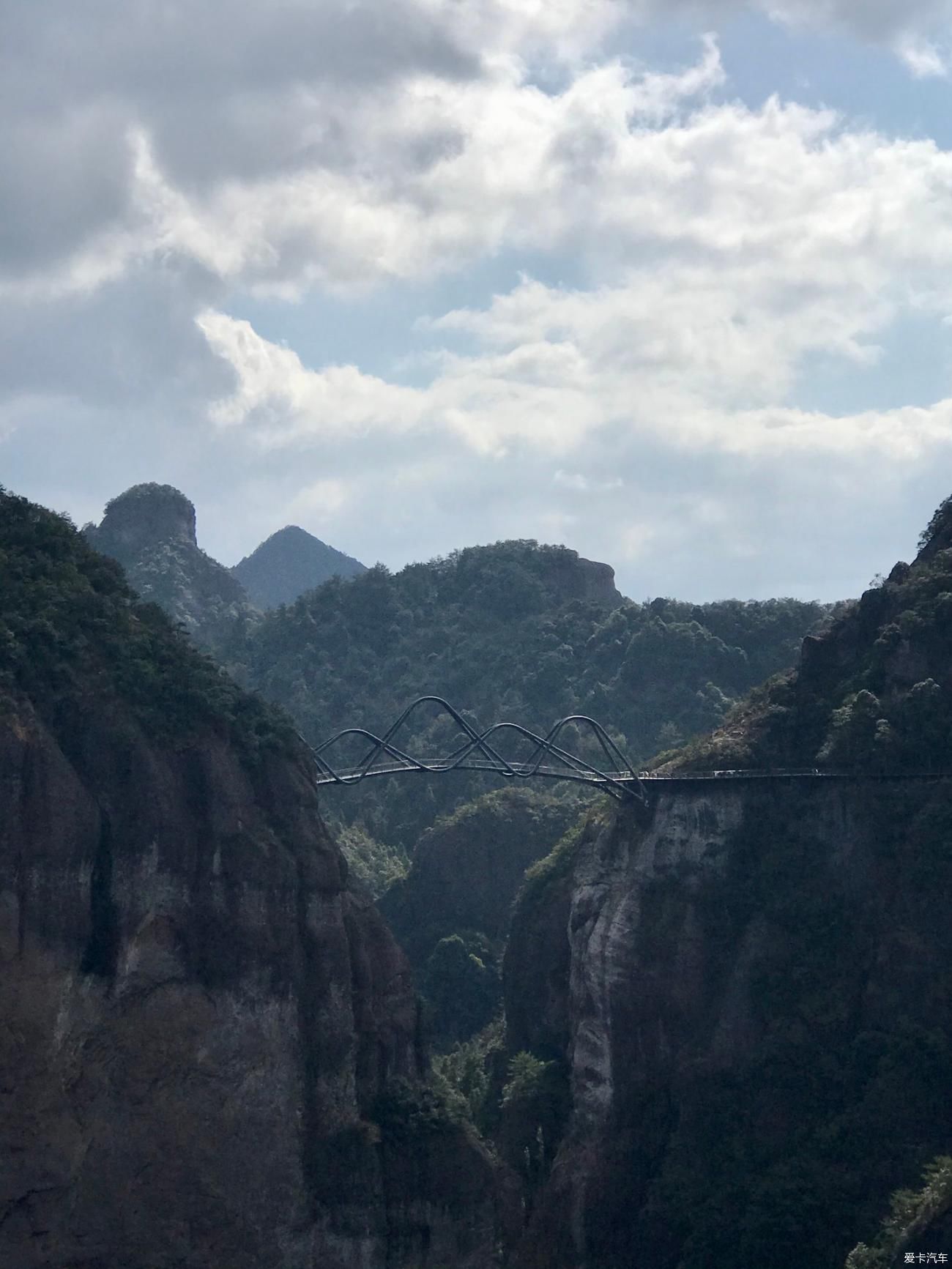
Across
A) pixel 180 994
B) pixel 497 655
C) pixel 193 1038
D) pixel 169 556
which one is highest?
pixel 169 556

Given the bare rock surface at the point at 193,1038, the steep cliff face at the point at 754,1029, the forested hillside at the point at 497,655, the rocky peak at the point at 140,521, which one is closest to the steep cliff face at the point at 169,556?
the rocky peak at the point at 140,521

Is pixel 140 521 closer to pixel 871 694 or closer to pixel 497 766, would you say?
Answer: pixel 497 766

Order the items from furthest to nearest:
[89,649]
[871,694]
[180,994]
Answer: [871,694] → [89,649] → [180,994]

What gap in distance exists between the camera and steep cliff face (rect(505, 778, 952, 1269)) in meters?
53.1

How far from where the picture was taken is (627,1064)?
60625 mm

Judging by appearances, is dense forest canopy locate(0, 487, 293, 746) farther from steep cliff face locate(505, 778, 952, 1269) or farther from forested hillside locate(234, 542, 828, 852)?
forested hillside locate(234, 542, 828, 852)

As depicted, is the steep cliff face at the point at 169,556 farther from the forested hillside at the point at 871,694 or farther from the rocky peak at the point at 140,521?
the forested hillside at the point at 871,694

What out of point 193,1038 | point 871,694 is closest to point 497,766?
point 871,694

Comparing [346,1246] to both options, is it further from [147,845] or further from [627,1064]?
[627,1064]

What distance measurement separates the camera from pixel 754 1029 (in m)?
58.4

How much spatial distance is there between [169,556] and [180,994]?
102m

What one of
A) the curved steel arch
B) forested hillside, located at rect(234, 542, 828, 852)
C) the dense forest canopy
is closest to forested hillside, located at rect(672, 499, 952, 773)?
the curved steel arch

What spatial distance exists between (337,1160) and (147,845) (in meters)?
8.87

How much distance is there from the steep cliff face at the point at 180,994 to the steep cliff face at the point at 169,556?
295ft
